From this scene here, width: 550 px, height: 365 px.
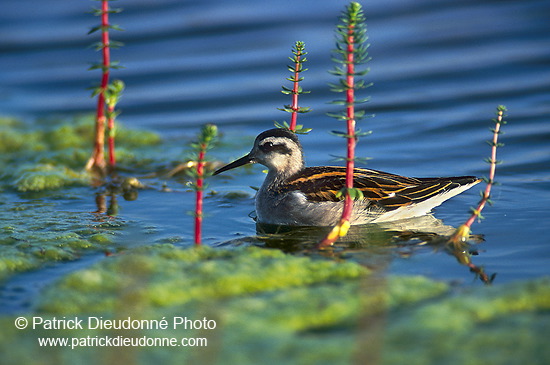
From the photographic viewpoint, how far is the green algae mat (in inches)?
174

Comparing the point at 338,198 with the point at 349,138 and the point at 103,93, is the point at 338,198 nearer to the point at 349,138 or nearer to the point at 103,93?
the point at 349,138

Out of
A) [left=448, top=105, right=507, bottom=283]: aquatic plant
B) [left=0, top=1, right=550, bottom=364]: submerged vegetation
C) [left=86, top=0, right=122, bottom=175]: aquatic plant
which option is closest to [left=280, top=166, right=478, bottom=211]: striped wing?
[left=0, top=1, right=550, bottom=364]: submerged vegetation

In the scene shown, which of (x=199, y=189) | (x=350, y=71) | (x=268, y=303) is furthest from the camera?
(x=350, y=71)

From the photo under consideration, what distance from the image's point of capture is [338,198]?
24.1 ft

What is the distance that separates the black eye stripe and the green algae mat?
76.2 inches

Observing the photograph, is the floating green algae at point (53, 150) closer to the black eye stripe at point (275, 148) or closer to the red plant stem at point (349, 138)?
the black eye stripe at point (275, 148)

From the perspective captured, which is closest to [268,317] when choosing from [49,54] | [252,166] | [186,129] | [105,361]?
[105,361]

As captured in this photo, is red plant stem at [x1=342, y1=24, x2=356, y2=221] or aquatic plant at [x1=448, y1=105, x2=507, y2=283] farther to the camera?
aquatic plant at [x1=448, y1=105, x2=507, y2=283]

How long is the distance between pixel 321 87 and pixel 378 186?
4.38 meters

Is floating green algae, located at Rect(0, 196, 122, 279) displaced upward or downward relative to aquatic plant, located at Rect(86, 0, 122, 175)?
downward

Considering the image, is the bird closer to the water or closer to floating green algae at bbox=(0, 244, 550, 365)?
the water

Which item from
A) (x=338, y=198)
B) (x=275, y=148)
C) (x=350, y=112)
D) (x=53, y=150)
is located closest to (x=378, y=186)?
(x=338, y=198)

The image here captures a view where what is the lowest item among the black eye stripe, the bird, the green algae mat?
the green algae mat

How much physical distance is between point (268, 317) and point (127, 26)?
33.3 ft
